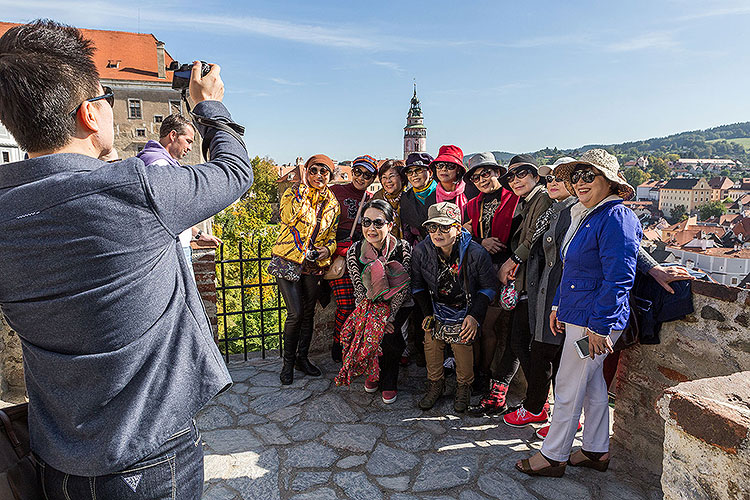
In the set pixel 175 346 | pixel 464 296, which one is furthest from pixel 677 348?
pixel 175 346

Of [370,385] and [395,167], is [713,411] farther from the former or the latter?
[395,167]

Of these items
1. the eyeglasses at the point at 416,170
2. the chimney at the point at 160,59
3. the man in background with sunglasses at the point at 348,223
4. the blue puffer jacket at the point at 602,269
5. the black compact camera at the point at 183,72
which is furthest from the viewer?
the chimney at the point at 160,59

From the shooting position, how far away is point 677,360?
3.09 meters

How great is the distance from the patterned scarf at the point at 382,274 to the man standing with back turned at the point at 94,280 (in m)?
2.77

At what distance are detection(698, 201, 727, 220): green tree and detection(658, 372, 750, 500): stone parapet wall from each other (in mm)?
105392

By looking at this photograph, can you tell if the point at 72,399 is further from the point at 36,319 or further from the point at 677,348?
the point at 677,348

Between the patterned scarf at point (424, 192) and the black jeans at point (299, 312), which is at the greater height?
the patterned scarf at point (424, 192)

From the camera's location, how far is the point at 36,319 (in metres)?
1.17

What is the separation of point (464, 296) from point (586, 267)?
1211 millimetres

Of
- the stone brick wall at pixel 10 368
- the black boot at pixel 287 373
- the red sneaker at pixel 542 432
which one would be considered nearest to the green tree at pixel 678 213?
the red sneaker at pixel 542 432

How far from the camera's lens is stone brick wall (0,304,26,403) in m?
3.88

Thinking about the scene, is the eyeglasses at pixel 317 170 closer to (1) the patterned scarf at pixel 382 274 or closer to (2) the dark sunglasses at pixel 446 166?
(1) the patterned scarf at pixel 382 274

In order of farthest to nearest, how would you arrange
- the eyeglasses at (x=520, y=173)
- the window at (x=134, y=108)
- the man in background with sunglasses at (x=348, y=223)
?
the window at (x=134, y=108)
the man in background with sunglasses at (x=348, y=223)
the eyeglasses at (x=520, y=173)

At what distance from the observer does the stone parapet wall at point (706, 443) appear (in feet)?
4.12
